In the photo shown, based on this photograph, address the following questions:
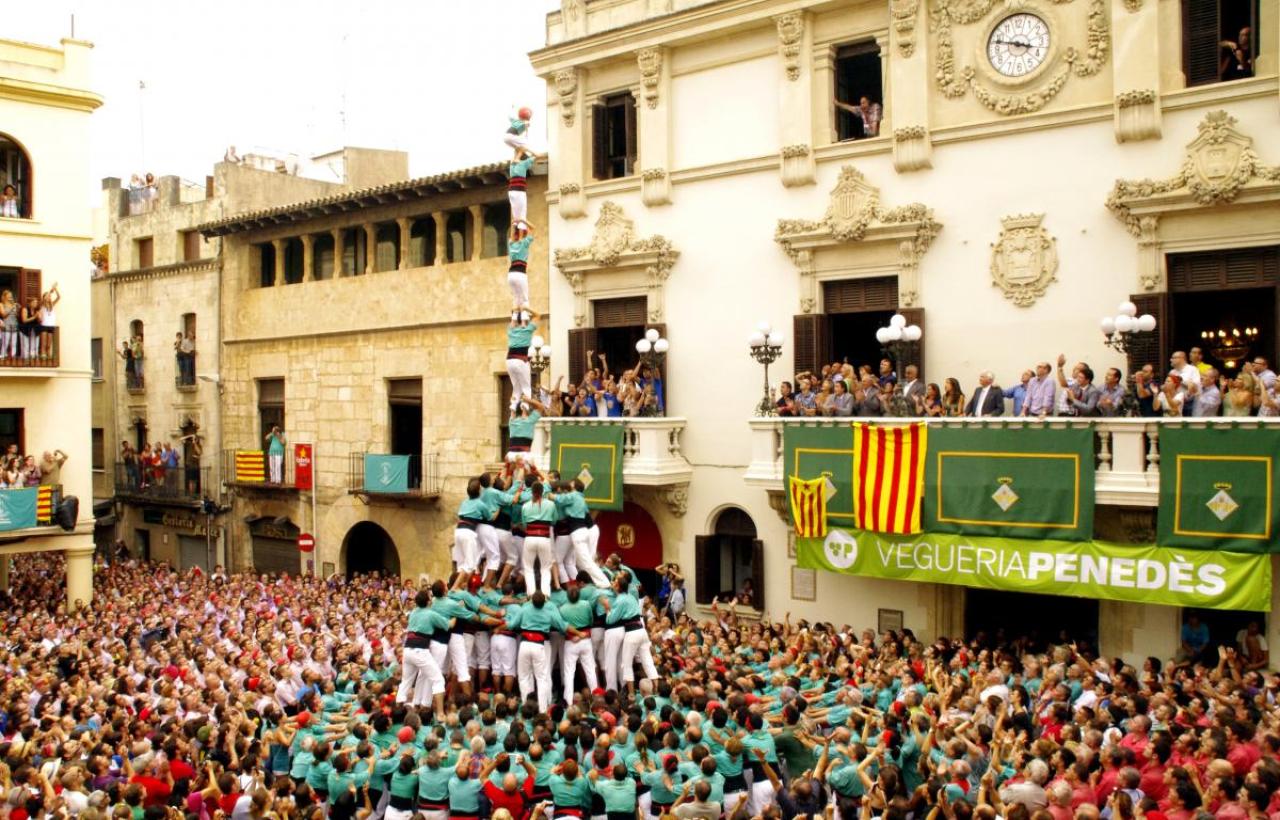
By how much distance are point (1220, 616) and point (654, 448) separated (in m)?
10.5

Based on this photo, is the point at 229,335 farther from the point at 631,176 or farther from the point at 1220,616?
the point at 1220,616

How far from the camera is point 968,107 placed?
20.9m

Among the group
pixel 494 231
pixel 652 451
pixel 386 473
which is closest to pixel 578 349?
pixel 652 451

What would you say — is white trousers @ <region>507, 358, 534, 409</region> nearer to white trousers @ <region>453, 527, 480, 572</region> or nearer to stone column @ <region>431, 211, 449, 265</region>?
white trousers @ <region>453, 527, 480, 572</region>

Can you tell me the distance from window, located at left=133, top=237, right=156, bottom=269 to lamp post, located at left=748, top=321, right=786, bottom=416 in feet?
77.7

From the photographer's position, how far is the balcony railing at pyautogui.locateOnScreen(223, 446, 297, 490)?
32.4 meters

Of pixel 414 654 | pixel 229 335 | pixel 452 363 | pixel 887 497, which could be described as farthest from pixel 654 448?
pixel 229 335

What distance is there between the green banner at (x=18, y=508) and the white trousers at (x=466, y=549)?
49.2ft

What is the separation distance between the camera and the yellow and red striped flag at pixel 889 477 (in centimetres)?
1938

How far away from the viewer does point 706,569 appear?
23734 millimetres

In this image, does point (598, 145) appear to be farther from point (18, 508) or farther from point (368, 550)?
point (18, 508)

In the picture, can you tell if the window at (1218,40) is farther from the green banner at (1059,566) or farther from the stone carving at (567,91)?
the stone carving at (567,91)

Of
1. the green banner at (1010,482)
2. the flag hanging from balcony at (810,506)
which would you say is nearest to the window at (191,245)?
the flag hanging from balcony at (810,506)

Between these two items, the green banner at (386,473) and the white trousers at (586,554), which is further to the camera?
the green banner at (386,473)
